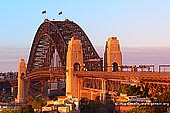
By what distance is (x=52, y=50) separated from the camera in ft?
373

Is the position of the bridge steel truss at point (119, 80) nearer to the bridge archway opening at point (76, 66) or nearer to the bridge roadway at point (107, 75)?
the bridge roadway at point (107, 75)

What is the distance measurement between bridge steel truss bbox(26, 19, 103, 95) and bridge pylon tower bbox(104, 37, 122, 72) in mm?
4177

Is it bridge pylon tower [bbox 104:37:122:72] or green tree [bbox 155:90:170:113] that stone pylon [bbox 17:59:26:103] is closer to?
bridge pylon tower [bbox 104:37:122:72]

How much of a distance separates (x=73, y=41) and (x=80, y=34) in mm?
13085

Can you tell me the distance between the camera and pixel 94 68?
92.9m

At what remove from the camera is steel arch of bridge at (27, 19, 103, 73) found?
98938 mm

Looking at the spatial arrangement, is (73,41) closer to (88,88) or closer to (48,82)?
(88,88)

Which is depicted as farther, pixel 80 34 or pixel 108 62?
pixel 80 34

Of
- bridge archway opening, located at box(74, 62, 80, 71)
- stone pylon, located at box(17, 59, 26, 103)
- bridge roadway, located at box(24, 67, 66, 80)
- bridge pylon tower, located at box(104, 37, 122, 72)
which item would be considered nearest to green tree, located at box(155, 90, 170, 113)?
bridge pylon tower, located at box(104, 37, 122, 72)

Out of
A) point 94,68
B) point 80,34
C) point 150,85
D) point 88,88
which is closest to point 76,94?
point 88,88

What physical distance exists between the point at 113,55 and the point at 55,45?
19930mm

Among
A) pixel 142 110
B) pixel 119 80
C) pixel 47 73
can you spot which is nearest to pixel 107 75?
pixel 119 80

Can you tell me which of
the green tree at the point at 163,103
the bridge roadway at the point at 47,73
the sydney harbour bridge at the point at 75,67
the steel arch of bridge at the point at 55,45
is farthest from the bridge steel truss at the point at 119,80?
the steel arch of bridge at the point at 55,45

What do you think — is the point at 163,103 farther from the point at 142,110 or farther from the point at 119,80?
the point at 119,80
